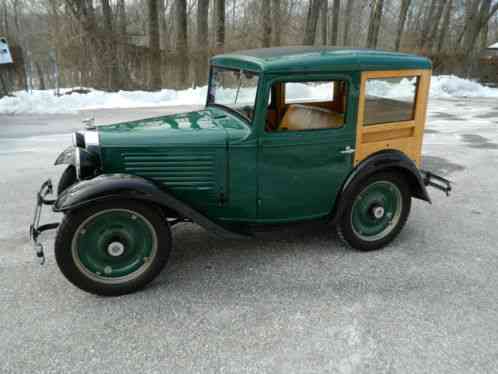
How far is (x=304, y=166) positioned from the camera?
3.53m

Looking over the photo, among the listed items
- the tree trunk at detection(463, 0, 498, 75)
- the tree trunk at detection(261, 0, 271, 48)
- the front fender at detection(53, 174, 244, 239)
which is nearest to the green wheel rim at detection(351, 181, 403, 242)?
the front fender at detection(53, 174, 244, 239)

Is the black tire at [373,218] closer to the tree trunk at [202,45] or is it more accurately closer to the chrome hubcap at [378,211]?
the chrome hubcap at [378,211]

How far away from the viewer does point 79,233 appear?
3035mm

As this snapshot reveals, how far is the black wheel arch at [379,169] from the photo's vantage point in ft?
12.0

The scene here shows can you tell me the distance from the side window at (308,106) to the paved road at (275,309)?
984mm

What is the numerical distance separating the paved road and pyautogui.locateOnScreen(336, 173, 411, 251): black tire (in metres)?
0.11

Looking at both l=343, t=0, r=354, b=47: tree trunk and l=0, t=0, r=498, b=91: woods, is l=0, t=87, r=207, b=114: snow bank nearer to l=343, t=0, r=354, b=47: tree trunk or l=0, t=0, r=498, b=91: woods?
l=0, t=0, r=498, b=91: woods

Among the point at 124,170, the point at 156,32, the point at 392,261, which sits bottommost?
the point at 392,261

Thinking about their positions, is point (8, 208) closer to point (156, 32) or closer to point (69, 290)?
point (69, 290)

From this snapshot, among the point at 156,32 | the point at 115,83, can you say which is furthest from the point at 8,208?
the point at 156,32

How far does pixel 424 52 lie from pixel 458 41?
3768 mm

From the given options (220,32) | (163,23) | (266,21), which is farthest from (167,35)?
(266,21)

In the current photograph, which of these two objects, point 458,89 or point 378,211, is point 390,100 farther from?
point 458,89

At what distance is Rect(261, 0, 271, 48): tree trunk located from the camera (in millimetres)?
17578
